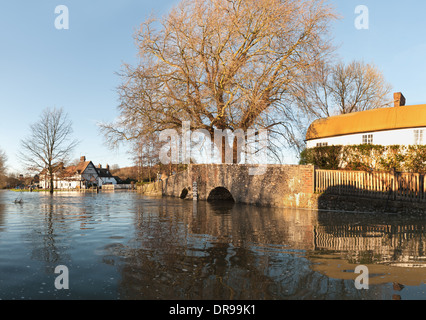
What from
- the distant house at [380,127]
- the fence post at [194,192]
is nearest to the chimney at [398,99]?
the distant house at [380,127]

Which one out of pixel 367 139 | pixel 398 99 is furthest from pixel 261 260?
pixel 398 99

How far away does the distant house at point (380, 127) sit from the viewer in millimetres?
23438

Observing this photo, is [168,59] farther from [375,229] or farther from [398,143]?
[398,143]

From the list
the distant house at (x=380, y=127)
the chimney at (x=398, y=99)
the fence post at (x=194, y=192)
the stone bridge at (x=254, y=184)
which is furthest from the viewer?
the chimney at (x=398, y=99)

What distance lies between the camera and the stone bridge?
699 inches

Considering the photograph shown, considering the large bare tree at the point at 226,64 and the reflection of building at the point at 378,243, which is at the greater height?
the large bare tree at the point at 226,64

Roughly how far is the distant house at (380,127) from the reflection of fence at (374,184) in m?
6.11

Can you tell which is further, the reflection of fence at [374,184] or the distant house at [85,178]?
the distant house at [85,178]

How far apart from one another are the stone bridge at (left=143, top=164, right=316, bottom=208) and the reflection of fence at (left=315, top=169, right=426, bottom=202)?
0.86 meters

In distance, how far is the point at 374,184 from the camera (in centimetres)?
1544

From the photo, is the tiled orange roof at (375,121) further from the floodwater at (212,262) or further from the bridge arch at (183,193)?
the floodwater at (212,262)

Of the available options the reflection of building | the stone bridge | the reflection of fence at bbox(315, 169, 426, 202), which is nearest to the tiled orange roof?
the stone bridge

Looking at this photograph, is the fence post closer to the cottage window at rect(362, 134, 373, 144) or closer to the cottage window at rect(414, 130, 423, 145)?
the cottage window at rect(362, 134, 373, 144)

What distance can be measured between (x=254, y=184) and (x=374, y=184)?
727cm
